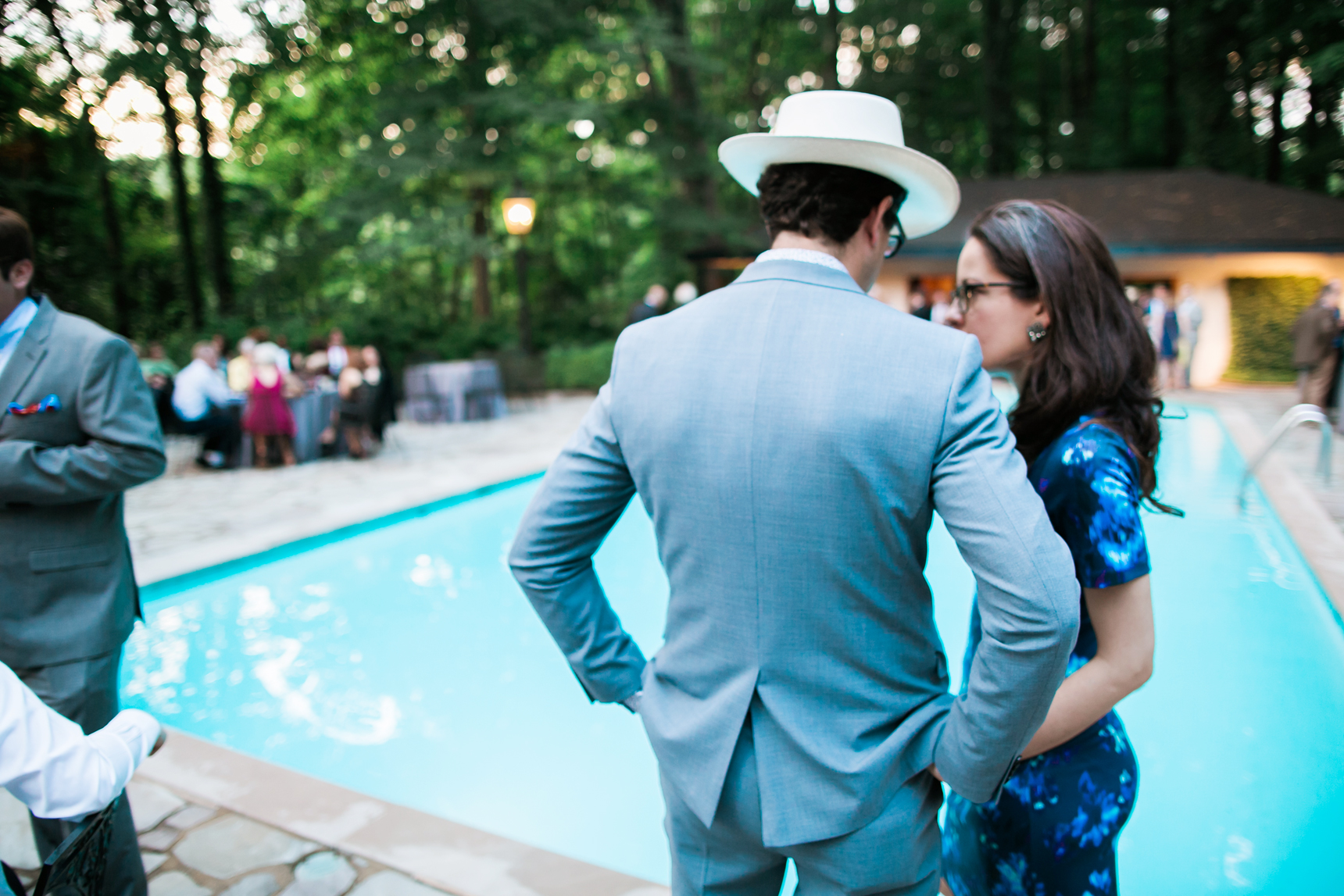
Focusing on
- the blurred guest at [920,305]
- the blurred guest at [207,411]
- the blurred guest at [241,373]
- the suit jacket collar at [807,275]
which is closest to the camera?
the suit jacket collar at [807,275]

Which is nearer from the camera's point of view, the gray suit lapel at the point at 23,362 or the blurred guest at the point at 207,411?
the gray suit lapel at the point at 23,362

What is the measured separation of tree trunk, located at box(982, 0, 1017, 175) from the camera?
24.9m

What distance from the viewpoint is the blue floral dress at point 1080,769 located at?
145 cm

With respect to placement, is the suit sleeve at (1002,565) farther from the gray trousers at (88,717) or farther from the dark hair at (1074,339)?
the gray trousers at (88,717)

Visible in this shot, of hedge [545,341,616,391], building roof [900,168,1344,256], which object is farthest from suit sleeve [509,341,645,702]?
hedge [545,341,616,391]

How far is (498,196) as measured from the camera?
24.1 meters

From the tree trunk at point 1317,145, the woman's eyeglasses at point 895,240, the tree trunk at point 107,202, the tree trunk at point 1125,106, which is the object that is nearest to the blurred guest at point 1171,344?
the tree trunk at point 1317,145

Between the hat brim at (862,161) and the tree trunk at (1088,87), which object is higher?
the tree trunk at (1088,87)

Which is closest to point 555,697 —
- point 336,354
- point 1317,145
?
point 336,354

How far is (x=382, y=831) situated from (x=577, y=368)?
58.3 ft

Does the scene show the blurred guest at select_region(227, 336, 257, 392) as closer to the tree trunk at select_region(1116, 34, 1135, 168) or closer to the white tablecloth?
the white tablecloth

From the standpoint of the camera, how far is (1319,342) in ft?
37.4

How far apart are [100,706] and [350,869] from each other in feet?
2.99

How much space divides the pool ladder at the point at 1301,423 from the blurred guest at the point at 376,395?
10057 mm
